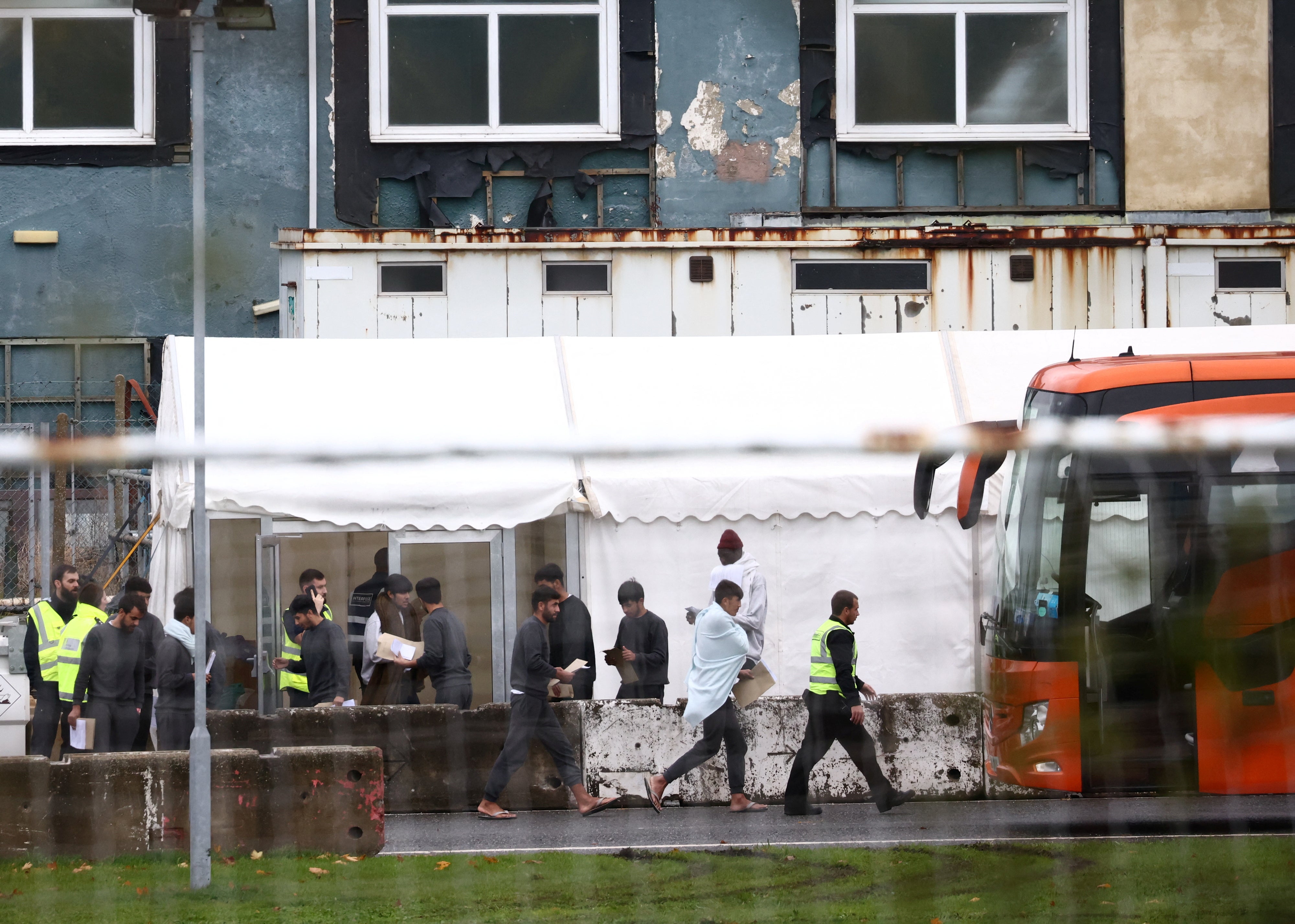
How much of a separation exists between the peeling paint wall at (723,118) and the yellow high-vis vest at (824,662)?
389 inches

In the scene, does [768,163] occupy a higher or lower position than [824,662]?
higher

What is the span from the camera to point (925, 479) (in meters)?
3.19

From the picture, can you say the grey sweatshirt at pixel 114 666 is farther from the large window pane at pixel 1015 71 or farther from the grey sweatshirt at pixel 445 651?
the large window pane at pixel 1015 71

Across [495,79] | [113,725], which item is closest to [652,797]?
[113,725]

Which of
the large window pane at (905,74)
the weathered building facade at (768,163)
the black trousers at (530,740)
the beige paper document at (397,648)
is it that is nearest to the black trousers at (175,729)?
the beige paper document at (397,648)

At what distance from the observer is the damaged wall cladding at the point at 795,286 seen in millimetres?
13742

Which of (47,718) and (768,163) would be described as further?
(768,163)

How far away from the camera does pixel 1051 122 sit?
14477 millimetres

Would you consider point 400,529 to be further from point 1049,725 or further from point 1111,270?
point 1111,270

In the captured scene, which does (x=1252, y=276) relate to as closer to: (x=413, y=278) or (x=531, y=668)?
(x=413, y=278)

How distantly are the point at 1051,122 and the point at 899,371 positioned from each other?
13.3ft

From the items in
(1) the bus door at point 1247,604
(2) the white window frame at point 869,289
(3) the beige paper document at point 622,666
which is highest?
(2) the white window frame at point 869,289

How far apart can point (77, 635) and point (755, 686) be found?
2.83 m

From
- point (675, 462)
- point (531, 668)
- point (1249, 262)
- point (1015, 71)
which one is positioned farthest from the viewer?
point (1015, 71)
